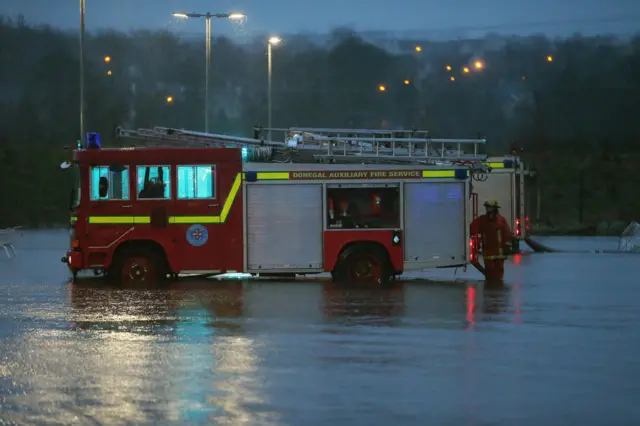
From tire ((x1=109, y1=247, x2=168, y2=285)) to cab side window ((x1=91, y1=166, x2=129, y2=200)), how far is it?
1.11 meters

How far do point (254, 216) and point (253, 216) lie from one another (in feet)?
0.08

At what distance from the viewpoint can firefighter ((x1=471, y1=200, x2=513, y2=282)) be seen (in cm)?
2159

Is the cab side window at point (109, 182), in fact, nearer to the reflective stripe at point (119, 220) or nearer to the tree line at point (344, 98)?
the reflective stripe at point (119, 220)

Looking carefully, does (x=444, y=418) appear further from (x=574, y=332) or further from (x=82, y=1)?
(x=82, y=1)

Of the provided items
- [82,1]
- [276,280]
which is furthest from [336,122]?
[276,280]

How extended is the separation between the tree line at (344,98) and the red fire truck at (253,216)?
58442 mm

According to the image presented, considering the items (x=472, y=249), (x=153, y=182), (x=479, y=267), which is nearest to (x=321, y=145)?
(x=153, y=182)

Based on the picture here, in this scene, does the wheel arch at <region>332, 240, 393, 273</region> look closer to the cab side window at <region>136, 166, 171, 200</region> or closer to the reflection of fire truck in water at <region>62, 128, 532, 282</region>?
the reflection of fire truck in water at <region>62, 128, 532, 282</region>

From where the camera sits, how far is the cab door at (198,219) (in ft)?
70.3

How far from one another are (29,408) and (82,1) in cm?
3021

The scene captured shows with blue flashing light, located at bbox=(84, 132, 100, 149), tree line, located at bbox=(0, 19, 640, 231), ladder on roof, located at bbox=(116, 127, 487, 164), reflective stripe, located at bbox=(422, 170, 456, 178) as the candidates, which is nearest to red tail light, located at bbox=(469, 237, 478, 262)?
reflective stripe, located at bbox=(422, 170, 456, 178)

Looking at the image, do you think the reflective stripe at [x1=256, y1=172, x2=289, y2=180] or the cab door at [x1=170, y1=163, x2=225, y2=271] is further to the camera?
the reflective stripe at [x1=256, y1=172, x2=289, y2=180]

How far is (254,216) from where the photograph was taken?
71.6ft

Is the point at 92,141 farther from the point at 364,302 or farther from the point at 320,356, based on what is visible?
the point at 320,356
